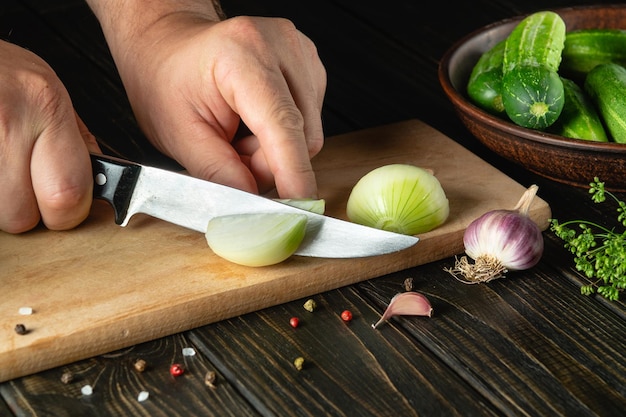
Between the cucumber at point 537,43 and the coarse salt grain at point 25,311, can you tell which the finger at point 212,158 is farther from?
the cucumber at point 537,43

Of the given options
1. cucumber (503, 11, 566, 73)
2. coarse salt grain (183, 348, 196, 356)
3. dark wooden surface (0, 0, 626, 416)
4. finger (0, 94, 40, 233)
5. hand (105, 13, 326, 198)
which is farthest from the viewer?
cucumber (503, 11, 566, 73)

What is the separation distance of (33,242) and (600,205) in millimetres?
1009

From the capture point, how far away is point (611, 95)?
1746 millimetres

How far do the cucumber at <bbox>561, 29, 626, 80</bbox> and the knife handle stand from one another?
3.10ft

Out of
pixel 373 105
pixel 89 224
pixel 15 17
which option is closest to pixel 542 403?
pixel 89 224

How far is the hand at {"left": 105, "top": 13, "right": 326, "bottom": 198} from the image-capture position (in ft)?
5.20

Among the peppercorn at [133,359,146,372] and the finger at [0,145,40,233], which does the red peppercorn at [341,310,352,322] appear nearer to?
the peppercorn at [133,359,146,372]

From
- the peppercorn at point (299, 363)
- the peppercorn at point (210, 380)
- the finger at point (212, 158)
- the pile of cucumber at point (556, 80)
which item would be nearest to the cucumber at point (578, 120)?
the pile of cucumber at point (556, 80)

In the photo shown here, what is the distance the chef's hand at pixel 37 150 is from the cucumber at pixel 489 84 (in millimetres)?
769

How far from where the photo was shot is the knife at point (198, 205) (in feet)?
4.84

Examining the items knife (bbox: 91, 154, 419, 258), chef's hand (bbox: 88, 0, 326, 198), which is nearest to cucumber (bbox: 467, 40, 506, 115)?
chef's hand (bbox: 88, 0, 326, 198)

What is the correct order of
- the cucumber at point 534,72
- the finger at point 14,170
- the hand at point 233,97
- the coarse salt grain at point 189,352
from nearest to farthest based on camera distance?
the coarse salt grain at point 189,352
the finger at point 14,170
the hand at point 233,97
the cucumber at point 534,72

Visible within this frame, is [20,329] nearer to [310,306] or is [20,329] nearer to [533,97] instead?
[310,306]

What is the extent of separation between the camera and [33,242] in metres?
1.54
